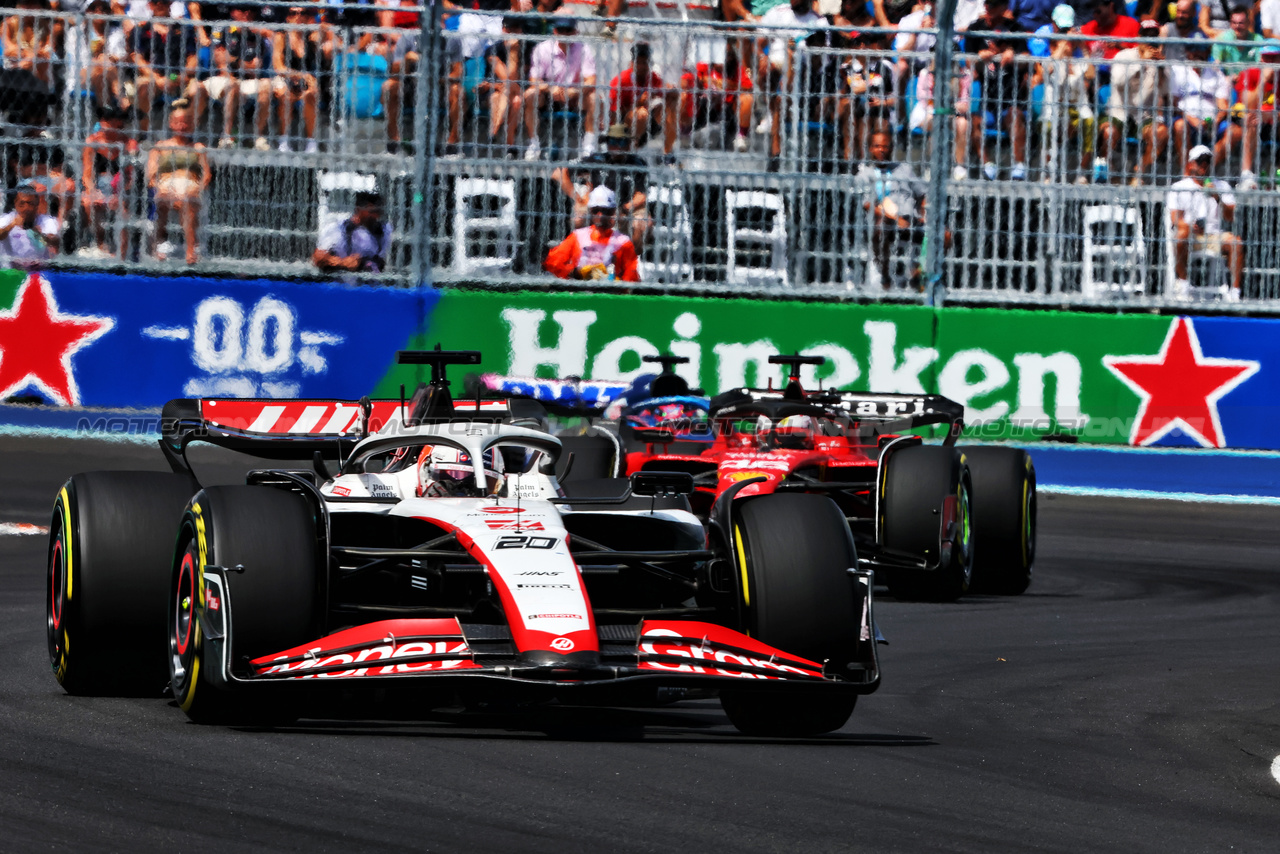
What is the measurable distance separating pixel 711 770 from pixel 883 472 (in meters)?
4.68

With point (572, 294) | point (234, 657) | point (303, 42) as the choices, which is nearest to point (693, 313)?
point (572, 294)

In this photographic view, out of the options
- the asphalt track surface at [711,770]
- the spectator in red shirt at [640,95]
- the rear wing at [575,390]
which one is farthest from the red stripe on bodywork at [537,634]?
the spectator in red shirt at [640,95]

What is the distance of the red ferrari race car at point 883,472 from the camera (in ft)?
33.7

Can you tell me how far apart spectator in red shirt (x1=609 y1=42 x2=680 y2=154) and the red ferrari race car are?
357 cm

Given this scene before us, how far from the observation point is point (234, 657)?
600 cm

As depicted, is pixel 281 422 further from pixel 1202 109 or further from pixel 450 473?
pixel 1202 109

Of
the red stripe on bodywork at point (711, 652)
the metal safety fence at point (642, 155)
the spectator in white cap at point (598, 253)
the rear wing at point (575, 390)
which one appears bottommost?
the red stripe on bodywork at point (711, 652)

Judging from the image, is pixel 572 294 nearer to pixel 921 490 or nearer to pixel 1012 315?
pixel 1012 315

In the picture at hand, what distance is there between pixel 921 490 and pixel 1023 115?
19.8 ft

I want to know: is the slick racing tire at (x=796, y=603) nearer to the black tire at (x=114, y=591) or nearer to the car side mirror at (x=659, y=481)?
the car side mirror at (x=659, y=481)

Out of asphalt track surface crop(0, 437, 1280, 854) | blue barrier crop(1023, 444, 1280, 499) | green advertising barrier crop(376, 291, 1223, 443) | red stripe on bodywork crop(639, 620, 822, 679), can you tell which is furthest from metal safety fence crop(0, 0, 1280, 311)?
red stripe on bodywork crop(639, 620, 822, 679)

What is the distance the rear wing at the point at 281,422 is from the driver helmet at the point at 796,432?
2570 millimetres

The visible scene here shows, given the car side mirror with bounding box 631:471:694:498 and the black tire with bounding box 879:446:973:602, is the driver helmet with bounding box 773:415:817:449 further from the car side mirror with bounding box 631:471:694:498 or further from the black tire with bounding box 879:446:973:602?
the car side mirror with bounding box 631:471:694:498

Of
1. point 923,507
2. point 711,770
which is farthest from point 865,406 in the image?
point 711,770
